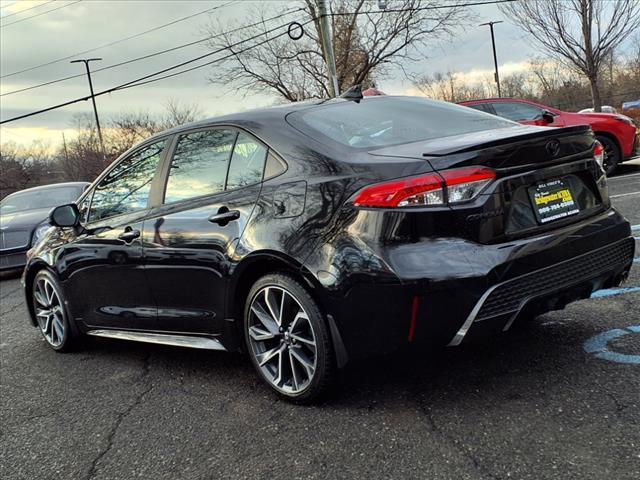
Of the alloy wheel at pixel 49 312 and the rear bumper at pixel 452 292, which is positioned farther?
the alloy wheel at pixel 49 312

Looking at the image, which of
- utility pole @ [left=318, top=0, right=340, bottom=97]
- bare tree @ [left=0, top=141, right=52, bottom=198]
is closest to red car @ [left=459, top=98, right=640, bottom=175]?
utility pole @ [left=318, top=0, right=340, bottom=97]

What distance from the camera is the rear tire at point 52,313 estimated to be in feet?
14.6

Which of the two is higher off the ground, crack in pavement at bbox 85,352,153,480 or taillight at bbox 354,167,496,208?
taillight at bbox 354,167,496,208

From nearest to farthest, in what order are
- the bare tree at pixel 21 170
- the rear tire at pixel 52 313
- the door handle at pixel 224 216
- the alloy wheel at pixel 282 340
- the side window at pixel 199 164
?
the alloy wheel at pixel 282 340 < the door handle at pixel 224 216 < the side window at pixel 199 164 < the rear tire at pixel 52 313 < the bare tree at pixel 21 170

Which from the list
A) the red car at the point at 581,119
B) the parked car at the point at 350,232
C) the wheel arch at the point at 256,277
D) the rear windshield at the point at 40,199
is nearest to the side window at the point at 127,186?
the parked car at the point at 350,232

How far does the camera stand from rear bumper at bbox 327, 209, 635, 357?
95.7 inches

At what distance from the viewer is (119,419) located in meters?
3.13

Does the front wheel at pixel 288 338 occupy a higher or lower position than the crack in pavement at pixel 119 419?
higher

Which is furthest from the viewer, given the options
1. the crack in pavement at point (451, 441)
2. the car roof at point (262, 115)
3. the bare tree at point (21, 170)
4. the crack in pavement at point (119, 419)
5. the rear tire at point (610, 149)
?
the bare tree at point (21, 170)

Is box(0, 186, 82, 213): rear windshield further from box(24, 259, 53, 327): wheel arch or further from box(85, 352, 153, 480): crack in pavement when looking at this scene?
box(85, 352, 153, 480): crack in pavement

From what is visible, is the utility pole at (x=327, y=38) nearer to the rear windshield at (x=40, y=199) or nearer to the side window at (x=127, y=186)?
the rear windshield at (x=40, y=199)

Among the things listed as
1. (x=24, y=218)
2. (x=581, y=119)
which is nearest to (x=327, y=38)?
(x=581, y=119)

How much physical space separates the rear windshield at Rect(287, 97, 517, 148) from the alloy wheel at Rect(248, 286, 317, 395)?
85 centimetres

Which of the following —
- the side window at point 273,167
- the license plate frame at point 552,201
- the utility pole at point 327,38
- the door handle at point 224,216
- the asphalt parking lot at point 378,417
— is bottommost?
the asphalt parking lot at point 378,417
